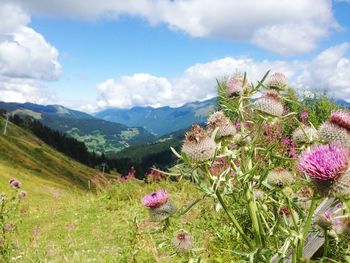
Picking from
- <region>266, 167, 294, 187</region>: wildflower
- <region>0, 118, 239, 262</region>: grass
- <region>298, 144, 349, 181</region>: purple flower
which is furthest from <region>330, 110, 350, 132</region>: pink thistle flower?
<region>0, 118, 239, 262</region>: grass

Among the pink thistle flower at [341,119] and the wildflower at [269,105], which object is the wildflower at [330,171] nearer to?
the pink thistle flower at [341,119]

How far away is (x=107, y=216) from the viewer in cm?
1592

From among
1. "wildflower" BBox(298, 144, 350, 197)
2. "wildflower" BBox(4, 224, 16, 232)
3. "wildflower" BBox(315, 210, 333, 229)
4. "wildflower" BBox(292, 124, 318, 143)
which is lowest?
"wildflower" BBox(4, 224, 16, 232)

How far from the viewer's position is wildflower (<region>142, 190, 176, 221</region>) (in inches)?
176

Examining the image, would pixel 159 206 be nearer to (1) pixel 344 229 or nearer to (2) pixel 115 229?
(1) pixel 344 229

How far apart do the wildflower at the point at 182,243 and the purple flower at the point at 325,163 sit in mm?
1824

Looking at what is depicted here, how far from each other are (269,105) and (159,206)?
1.58 meters

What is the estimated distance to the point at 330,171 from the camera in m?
2.59

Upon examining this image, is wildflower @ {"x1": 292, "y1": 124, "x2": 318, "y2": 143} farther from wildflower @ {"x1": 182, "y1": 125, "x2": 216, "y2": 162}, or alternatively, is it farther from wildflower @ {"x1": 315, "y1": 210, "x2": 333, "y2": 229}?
wildflower @ {"x1": 182, "y1": 125, "x2": 216, "y2": 162}

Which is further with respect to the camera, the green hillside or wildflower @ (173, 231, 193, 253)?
the green hillside

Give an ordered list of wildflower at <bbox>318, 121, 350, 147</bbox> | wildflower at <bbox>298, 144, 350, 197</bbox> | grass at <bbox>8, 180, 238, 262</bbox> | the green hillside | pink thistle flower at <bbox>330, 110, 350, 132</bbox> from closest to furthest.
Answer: wildflower at <bbox>298, 144, 350, 197</bbox>, wildflower at <bbox>318, 121, 350, 147</bbox>, pink thistle flower at <bbox>330, 110, 350, 132</bbox>, grass at <bbox>8, 180, 238, 262</bbox>, the green hillside

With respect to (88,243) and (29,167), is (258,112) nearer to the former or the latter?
(88,243)

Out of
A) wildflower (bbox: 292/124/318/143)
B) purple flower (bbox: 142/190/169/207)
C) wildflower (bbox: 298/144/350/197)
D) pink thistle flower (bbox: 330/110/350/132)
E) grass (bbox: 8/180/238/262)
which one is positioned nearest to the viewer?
wildflower (bbox: 298/144/350/197)

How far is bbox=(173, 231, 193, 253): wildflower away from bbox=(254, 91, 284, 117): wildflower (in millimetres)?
1384
